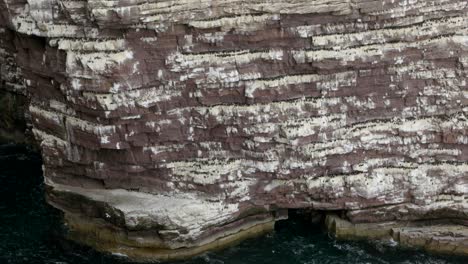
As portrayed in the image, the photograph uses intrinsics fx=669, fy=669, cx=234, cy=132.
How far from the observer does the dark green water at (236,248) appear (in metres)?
30.4

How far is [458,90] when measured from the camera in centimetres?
3073

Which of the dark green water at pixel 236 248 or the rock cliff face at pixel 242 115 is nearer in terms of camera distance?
the rock cliff face at pixel 242 115

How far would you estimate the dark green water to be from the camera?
3038 cm

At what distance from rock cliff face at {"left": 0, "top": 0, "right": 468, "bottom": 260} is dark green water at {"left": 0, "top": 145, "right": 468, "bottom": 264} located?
0.77m

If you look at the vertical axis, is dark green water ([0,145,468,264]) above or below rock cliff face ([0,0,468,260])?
below

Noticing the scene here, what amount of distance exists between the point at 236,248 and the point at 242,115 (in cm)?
640

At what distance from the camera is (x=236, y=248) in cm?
3156

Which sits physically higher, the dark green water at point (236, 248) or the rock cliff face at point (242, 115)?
the rock cliff face at point (242, 115)

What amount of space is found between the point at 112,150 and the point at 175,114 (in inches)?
137

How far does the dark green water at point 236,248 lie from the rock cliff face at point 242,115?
2.52ft

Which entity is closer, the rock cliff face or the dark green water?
the rock cliff face

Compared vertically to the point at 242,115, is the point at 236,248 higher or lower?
lower

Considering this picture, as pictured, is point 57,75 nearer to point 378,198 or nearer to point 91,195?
point 91,195

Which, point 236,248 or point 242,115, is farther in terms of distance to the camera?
point 236,248
